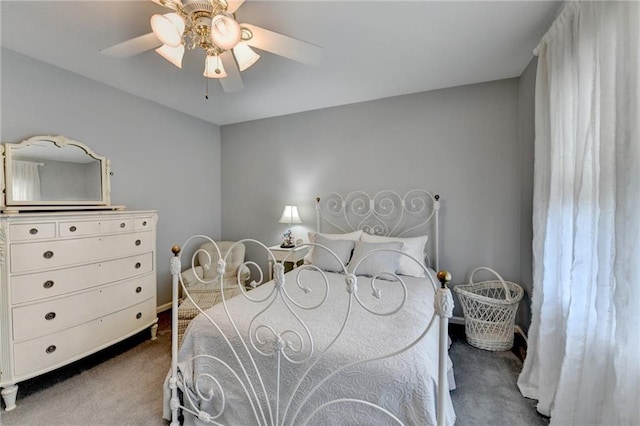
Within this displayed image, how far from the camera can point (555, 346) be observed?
1694 mm

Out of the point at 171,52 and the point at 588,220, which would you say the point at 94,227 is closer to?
the point at 171,52

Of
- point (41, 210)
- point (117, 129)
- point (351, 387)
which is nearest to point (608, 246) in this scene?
point (351, 387)

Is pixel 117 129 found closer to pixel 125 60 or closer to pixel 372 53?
pixel 125 60

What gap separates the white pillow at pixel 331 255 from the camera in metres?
2.66

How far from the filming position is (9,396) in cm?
180

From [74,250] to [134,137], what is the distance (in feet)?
4.86

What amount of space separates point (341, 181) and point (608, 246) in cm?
253

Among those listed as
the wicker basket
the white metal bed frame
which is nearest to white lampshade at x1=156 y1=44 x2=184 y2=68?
the white metal bed frame

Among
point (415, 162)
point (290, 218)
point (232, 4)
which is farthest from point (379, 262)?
point (232, 4)

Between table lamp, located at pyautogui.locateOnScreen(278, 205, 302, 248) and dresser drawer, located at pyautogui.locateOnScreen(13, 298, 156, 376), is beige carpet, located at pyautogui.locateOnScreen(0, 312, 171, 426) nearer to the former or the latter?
dresser drawer, located at pyautogui.locateOnScreen(13, 298, 156, 376)

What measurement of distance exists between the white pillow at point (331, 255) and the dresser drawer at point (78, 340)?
170 centimetres

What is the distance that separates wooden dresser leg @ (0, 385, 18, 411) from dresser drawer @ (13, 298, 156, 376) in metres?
0.09

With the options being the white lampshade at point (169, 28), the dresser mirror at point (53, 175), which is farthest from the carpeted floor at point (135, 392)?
the white lampshade at point (169, 28)

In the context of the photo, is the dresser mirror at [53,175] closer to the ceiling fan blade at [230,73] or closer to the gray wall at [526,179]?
the ceiling fan blade at [230,73]
